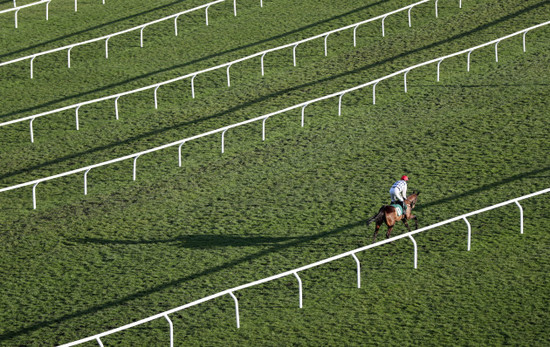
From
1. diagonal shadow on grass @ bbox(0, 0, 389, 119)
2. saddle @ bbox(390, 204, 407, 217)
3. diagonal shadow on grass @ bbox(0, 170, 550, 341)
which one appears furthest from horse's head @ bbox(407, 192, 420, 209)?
diagonal shadow on grass @ bbox(0, 0, 389, 119)

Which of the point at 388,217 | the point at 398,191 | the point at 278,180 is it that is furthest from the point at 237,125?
the point at 388,217

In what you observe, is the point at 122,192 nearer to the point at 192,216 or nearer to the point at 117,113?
the point at 192,216

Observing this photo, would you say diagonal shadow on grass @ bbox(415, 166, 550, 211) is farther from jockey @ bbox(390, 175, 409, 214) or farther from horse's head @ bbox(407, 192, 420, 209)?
jockey @ bbox(390, 175, 409, 214)

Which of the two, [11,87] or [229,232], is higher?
[11,87]

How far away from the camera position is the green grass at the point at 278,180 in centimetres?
1402

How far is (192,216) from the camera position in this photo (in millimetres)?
17359

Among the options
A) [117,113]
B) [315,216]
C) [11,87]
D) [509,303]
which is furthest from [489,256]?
[11,87]

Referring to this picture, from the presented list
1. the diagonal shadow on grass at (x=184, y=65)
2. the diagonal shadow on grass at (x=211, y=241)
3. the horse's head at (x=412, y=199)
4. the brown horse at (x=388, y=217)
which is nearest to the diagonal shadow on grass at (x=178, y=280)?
the diagonal shadow on grass at (x=211, y=241)

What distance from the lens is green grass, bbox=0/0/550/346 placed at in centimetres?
1402

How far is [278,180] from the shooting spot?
18734 millimetres

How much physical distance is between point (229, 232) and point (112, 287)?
2530 millimetres

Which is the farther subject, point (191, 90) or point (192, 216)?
point (191, 90)

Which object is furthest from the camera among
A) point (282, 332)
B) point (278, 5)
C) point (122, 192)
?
point (278, 5)

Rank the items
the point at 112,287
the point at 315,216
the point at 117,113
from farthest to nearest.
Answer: the point at 117,113 < the point at 315,216 < the point at 112,287
